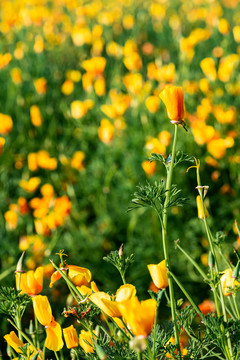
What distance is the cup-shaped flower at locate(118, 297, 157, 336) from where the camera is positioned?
54 cm

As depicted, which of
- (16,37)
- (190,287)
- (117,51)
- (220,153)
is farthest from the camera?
(16,37)

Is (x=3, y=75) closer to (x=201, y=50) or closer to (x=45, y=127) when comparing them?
(x=45, y=127)

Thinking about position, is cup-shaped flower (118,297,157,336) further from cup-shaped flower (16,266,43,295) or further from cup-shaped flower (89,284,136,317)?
cup-shaped flower (16,266,43,295)

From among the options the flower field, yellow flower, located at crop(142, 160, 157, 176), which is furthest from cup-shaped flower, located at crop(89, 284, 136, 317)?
yellow flower, located at crop(142, 160, 157, 176)

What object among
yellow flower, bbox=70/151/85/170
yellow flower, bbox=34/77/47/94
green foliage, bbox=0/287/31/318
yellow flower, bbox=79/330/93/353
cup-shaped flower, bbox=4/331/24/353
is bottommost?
yellow flower, bbox=79/330/93/353

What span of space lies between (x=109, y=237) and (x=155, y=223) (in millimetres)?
Result: 252

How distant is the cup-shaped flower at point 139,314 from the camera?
0.54 meters

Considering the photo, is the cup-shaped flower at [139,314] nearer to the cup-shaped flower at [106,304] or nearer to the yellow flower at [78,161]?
the cup-shaped flower at [106,304]

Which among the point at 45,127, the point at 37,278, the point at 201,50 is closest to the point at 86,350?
the point at 37,278

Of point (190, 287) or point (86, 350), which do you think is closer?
point (86, 350)

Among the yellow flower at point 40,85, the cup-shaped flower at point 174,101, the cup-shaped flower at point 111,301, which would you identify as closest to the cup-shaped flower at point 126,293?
the cup-shaped flower at point 111,301

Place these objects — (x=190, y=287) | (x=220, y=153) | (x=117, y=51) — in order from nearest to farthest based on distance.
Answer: (x=190, y=287), (x=220, y=153), (x=117, y=51)

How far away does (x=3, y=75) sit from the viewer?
3.16 m

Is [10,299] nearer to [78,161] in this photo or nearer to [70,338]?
[70,338]
